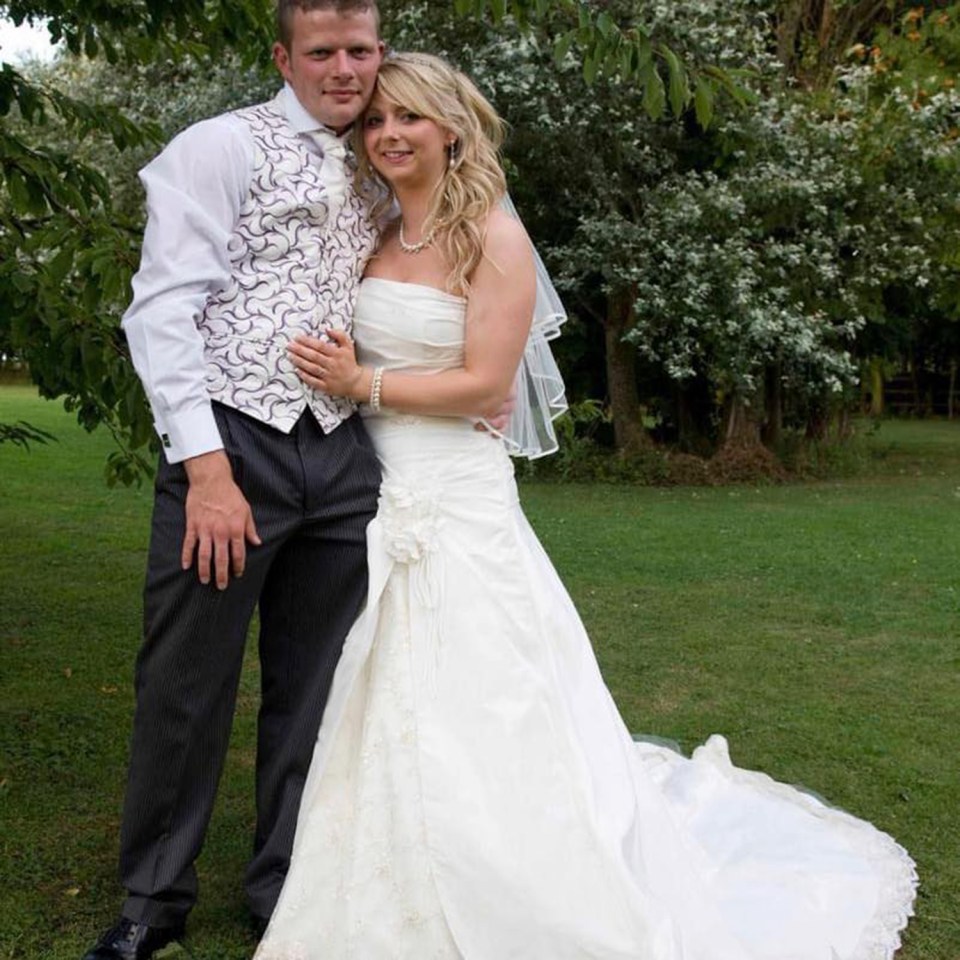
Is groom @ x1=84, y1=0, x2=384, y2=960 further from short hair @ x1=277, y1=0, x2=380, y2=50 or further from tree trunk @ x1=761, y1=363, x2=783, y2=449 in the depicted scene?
tree trunk @ x1=761, y1=363, x2=783, y2=449

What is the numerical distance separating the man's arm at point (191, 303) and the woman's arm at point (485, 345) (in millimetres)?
311

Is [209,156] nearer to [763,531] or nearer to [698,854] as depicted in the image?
[698,854]

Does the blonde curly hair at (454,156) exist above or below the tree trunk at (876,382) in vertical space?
above

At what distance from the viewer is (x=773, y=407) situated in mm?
17719

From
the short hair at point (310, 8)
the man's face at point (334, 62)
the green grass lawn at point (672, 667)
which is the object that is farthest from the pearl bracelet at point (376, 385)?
the green grass lawn at point (672, 667)

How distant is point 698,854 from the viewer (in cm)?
376

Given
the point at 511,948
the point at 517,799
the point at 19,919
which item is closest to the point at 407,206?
the point at 517,799

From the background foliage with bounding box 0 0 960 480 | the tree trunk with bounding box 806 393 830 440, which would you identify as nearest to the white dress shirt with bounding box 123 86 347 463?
the background foliage with bounding box 0 0 960 480

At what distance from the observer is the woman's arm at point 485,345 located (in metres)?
3.21

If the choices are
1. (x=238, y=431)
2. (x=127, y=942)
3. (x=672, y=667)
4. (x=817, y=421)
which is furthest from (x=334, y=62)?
(x=817, y=421)

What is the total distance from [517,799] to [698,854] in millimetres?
854

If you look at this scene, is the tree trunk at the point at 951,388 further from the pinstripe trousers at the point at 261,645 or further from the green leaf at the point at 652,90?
the pinstripe trousers at the point at 261,645

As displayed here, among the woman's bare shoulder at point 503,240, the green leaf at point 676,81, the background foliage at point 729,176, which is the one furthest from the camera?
the background foliage at point 729,176

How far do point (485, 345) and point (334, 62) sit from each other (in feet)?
2.47
